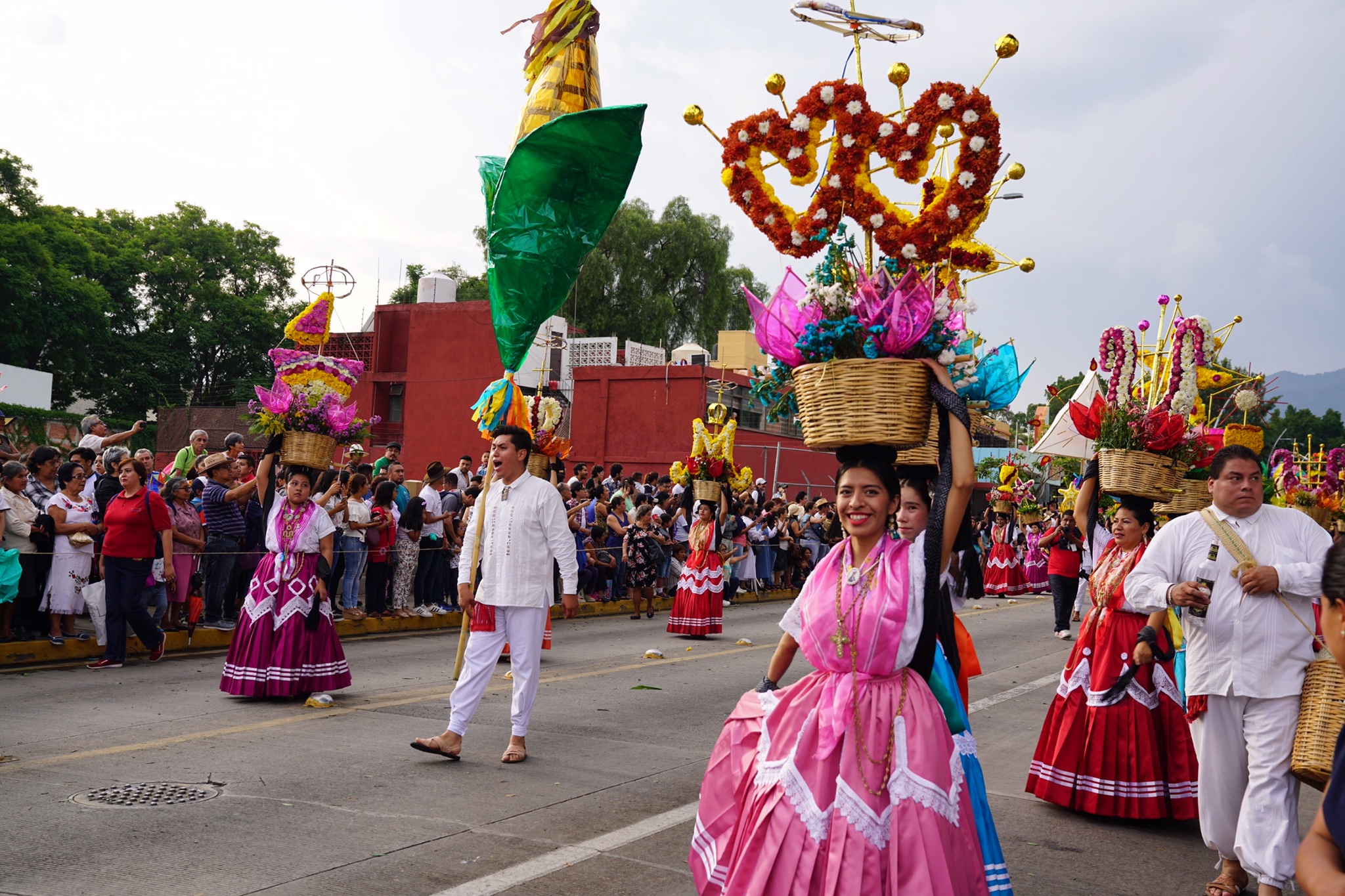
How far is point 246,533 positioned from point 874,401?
1078cm

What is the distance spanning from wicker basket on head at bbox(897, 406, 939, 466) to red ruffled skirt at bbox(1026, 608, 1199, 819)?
311 centimetres

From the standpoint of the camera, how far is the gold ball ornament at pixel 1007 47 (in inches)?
181

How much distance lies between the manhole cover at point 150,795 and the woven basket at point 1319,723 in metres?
5.16

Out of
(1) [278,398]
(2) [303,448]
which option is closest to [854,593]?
(2) [303,448]

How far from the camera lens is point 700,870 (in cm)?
409

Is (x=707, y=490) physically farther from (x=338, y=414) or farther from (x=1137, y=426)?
(x=1137, y=426)

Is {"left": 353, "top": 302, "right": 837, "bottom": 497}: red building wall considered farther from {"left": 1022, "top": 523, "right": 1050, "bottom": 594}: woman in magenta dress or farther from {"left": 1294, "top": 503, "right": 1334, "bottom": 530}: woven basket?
{"left": 1294, "top": 503, "right": 1334, "bottom": 530}: woven basket

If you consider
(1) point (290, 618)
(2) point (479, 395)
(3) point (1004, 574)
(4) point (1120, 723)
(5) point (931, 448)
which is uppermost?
(2) point (479, 395)

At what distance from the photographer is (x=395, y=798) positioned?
607cm

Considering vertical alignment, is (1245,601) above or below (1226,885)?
above

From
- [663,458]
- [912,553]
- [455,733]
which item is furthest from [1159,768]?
[663,458]

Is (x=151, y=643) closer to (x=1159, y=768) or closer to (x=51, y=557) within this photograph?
(x=51, y=557)

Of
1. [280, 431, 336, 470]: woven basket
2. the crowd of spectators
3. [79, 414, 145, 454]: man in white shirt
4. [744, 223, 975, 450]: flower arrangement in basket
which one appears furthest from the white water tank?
[744, 223, 975, 450]: flower arrangement in basket

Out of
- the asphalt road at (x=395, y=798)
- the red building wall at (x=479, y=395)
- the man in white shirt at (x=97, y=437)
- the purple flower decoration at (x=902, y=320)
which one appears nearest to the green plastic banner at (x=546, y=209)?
the asphalt road at (x=395, y=798)
